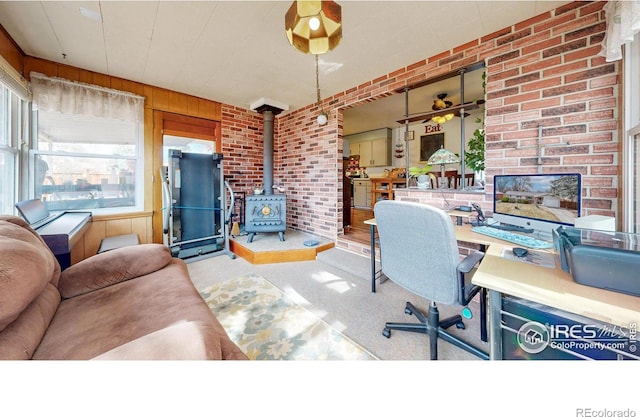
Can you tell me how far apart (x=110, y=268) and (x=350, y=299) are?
1755mm

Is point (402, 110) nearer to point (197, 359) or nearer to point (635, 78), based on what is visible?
point (635, 78)

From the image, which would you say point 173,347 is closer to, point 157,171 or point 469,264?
point 469,264

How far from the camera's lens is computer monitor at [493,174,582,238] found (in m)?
1.23

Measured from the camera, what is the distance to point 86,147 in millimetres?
2729

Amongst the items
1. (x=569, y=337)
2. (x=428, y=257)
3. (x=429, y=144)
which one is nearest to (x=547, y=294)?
(x=569, y=337)

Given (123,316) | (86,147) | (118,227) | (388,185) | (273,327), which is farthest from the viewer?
(388,185)

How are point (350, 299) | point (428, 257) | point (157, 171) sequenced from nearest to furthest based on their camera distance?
point (428, 257) → point (350, 299) → point (157, 171)

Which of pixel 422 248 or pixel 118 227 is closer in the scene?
pixel 422 248

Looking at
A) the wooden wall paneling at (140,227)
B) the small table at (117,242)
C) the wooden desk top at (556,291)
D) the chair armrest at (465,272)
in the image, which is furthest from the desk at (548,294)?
the wooden wall paneling at (140,227)

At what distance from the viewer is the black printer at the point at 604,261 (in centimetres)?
70

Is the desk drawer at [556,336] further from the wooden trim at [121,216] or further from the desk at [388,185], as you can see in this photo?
the wooden trim at [121,216]

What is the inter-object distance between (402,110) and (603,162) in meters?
3.67

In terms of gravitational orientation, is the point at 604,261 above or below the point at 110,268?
above
